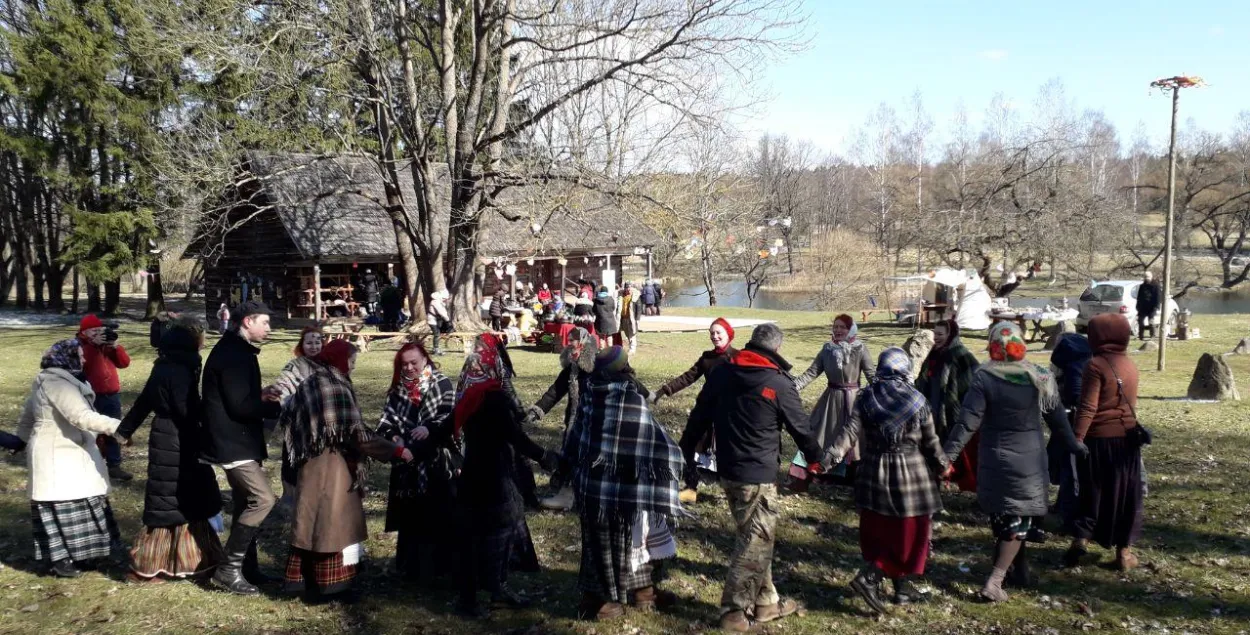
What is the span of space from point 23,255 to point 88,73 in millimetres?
12057

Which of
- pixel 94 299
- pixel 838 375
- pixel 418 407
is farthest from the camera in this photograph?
pixel 94 299

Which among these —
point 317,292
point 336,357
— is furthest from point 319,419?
point 317,292

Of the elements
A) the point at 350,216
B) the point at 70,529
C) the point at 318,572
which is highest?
the point at 350,216

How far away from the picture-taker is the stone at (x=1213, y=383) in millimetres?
13398

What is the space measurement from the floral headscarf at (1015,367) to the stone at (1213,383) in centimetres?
987

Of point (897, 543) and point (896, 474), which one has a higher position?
point (896, 474)

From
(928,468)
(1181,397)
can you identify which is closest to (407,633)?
(928,468)

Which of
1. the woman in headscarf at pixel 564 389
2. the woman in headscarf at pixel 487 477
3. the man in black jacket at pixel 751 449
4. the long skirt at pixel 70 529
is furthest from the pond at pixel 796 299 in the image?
the long skirt at pixel 70 529

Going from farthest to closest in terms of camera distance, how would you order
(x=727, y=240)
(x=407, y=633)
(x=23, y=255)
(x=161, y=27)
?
(x=727, y=240) → (x=23, y=255) → (x=161, y=27) → (x=407, y=633)

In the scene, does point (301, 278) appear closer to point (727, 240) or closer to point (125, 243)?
point (125, 243)

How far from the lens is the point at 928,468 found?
5.25 meters

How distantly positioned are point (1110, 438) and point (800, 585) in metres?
2.18

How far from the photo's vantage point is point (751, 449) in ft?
16.4

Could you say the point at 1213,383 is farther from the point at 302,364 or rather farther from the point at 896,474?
the point at 302,364
